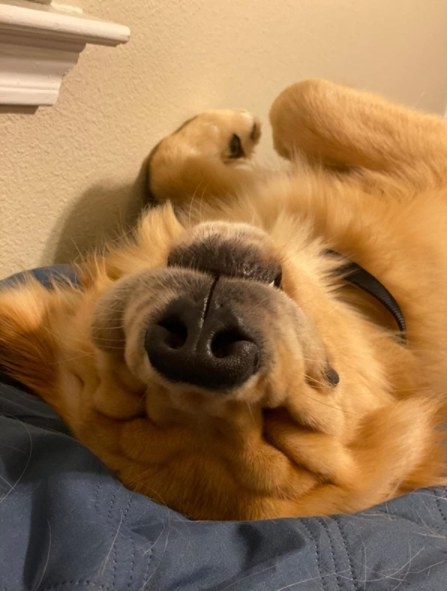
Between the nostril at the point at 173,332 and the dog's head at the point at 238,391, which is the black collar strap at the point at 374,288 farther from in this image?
the nostril at the point at 173,332

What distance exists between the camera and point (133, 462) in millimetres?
967

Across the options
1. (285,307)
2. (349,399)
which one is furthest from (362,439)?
(285,307)

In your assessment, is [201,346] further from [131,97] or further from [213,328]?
[131,97]

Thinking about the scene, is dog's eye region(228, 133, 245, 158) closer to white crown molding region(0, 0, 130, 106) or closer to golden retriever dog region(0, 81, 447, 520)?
golden retriever dog region(0, 81, 447, 520)

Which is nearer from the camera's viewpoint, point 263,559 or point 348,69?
point 263,559

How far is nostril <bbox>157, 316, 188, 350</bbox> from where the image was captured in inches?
32.0

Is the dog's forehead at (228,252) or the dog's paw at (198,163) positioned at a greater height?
the dog's forehead at (228,252)

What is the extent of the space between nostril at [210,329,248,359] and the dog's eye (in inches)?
40.7

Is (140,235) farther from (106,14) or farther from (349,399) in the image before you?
(349,399)

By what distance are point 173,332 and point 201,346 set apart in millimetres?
62

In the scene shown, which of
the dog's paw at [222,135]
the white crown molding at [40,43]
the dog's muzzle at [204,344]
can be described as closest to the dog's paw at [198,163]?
the dog's paw at [222,135]

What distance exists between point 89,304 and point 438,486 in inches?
26.4

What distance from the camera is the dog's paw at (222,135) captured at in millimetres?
1673

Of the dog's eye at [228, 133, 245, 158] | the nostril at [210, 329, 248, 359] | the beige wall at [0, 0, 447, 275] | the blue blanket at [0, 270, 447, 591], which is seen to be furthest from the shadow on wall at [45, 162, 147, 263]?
the nostril at [210, 329, 248, 359]
